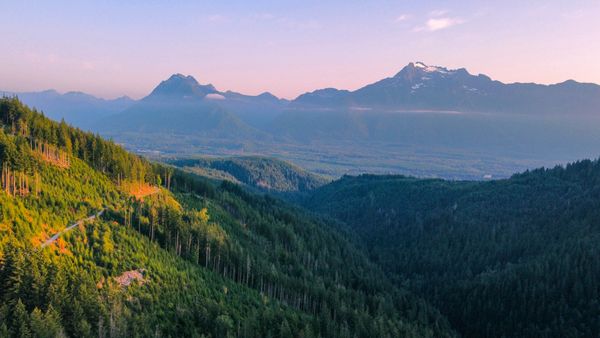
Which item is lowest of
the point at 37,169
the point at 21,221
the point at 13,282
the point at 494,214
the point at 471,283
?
the point at 471,283

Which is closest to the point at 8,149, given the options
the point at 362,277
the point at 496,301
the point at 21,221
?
the point at 21,221

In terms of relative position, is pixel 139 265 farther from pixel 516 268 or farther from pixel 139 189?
pixel 516 268

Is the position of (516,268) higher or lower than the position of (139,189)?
lower

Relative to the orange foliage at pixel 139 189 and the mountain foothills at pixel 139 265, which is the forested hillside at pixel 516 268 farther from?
the orange foliage at pixel 139 189

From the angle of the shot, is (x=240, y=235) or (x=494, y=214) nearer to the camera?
(x=240, y=235)

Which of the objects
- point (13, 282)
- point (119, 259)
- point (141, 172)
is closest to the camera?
point (13, 282)

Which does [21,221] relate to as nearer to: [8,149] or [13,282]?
[13,282]

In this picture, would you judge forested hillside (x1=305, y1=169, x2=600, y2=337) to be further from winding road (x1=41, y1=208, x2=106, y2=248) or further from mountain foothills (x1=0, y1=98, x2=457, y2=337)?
winding road (x1=41, y1=208, x2=106, y2=248)

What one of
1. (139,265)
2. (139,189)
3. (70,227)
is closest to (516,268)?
(139,265)
